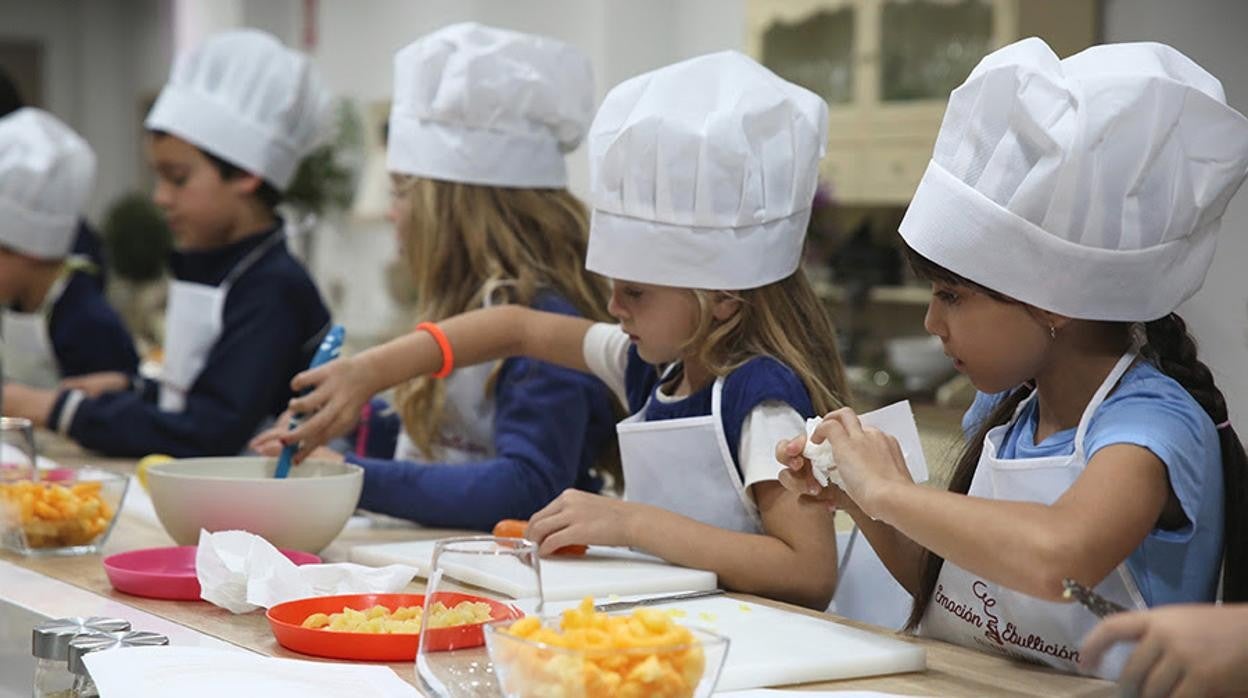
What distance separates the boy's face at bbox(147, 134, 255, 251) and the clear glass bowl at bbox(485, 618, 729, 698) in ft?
6.06

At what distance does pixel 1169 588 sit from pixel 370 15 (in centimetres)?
446

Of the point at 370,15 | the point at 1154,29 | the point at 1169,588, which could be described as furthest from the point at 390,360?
the point at 370,15

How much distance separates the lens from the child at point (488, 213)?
204cm

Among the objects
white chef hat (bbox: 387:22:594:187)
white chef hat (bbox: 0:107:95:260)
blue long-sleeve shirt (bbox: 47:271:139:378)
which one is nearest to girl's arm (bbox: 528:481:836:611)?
white chef hat (bbox: 387:22:594:187)

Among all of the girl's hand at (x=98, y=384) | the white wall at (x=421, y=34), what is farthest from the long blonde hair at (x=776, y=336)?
the white wall at (x=421, y=34)

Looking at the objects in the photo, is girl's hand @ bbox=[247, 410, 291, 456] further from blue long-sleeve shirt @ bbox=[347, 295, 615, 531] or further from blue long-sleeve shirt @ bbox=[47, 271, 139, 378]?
blue long-sleeve shirt @ bbox=[47, 271, 139, 378]

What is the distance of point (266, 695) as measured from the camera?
3.36 ft

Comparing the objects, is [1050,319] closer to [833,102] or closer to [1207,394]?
[1207,394]

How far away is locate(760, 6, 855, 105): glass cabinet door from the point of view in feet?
12.2

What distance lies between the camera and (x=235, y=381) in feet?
7.89

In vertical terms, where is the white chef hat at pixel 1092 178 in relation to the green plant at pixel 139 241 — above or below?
above

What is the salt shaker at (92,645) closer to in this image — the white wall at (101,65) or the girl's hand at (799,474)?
the girl's hand at (799,474)

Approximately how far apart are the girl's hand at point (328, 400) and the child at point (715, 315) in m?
0.33

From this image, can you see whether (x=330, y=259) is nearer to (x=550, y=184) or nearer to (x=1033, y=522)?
(x=550, y=184)
